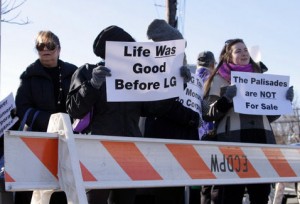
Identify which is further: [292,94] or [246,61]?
[246,61]

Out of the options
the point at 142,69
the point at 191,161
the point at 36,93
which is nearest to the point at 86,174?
the point at 191,161

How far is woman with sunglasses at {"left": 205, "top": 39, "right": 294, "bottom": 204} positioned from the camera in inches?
184

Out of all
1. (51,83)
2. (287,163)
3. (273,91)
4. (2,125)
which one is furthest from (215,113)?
(2,125)

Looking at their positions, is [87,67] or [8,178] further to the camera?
[87,67]

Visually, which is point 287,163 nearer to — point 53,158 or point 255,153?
point 255,153

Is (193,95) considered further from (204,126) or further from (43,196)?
(43,196)

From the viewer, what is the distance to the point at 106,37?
13.3 feet

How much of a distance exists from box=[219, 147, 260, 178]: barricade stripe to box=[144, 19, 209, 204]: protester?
31.7 inches

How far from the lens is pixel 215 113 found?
4.68 metres

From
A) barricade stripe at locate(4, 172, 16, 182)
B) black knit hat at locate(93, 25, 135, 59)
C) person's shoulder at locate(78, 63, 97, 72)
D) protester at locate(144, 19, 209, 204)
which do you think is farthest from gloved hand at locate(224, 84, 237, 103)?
barricade stripe at locate(4, 172, 16, 182)

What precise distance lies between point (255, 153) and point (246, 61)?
4.53 feet

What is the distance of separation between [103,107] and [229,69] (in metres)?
1.49

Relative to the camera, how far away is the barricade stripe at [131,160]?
3.16 m

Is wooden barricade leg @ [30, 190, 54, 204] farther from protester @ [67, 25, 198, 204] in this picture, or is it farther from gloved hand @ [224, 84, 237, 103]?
gloved hand @ [224, 84, 237, 103]
